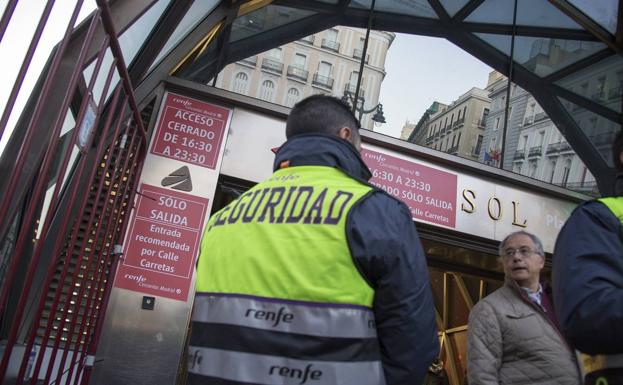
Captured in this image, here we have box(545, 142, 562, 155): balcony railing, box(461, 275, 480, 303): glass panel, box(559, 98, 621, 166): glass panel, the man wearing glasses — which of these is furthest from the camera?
box(461, 275, 480, 303): glass panel

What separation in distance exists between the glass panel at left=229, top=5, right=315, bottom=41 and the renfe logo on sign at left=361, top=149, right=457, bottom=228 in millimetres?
1980

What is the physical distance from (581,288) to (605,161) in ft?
21.7

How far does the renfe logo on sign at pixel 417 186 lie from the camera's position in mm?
6145

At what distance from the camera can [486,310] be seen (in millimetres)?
3029

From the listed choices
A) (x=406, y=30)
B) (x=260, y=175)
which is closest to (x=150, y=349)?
(x=260, y=175)

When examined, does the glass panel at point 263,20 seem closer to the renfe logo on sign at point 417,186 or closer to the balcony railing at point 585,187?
the renfe logo on sign at point 417,186

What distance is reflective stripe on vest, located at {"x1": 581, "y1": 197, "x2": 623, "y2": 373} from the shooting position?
1318 millimetres

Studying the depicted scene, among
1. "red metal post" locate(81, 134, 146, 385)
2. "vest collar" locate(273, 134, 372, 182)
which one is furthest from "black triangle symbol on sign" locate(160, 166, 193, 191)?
"vest collar" locate(273, 134, 372, 182)

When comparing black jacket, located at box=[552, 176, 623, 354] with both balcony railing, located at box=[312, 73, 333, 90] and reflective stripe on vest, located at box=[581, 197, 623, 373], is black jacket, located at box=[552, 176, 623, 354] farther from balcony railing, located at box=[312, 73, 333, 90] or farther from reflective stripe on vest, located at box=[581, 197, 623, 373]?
balcony railing, located at box=[312, 73, 333, 90]

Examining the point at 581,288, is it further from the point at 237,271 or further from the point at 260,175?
the point at 260,175

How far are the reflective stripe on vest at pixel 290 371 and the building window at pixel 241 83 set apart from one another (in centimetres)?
484

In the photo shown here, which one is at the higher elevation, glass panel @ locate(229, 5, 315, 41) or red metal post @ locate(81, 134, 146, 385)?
glass panel @ locate(229, 5, 315, 41)

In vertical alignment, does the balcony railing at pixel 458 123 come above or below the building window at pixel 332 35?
below

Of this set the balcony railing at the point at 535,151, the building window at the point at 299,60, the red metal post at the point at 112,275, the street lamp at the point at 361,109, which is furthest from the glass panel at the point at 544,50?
the red metal post at the point at 112,275
